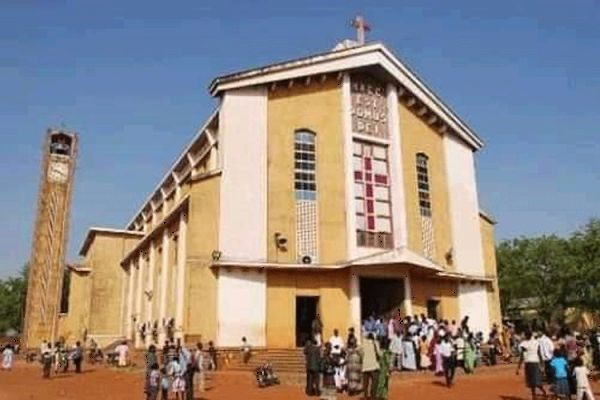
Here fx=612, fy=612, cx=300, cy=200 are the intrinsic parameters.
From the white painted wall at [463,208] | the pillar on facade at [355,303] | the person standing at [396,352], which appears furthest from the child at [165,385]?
the white painted wall at [463,208]

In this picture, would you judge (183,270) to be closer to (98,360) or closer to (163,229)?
(163,229)

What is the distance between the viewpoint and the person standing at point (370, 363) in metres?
14.5

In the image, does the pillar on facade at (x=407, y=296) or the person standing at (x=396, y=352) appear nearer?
the person standing at (x=396, y=352)

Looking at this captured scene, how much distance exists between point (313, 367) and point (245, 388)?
2.67 metres

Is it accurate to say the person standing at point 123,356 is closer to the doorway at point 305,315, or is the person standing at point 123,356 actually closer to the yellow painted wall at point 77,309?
the doorway at point 305,315

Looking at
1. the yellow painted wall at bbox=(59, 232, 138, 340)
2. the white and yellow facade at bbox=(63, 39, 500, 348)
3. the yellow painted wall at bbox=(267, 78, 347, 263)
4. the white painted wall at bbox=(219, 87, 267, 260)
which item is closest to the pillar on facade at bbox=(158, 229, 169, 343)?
the white and yellow facade at bbox=(63, 39, 500, 348)

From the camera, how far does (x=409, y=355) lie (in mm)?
20125

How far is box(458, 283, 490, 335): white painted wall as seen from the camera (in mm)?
28625

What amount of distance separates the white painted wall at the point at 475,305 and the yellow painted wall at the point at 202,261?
12.4 meters

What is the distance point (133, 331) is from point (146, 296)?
3.60 meters

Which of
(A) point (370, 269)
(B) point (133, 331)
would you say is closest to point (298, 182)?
(A) point (370, 269)

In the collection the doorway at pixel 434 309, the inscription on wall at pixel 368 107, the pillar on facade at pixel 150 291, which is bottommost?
the doorway at pixel 434 309

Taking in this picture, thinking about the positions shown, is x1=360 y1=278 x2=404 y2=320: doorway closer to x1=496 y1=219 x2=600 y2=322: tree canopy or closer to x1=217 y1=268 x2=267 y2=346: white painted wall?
x1=217 y1=268 x2=267 y2=346: white painted wall

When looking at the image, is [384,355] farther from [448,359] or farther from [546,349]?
[546,349]
